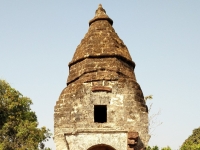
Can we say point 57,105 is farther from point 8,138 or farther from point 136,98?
point 8,138

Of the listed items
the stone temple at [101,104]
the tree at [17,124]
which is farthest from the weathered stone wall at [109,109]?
the tree at [17,124]

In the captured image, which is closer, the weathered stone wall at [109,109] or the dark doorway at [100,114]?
the weathered stone wall at [109,109]

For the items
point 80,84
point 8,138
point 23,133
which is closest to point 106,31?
point 80,84

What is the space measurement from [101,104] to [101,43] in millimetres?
1387

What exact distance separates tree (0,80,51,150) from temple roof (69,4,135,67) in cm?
1313

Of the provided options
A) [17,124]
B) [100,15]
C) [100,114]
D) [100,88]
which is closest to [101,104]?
[100,88]

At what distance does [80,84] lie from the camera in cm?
582

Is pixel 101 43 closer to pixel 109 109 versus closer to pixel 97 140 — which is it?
pixel 109 109

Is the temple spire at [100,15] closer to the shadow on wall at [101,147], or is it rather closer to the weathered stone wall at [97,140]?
the weathered stone wall at [97,140]

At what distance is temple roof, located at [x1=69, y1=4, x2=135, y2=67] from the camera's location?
241 inches

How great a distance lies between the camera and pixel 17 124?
19.7 metres

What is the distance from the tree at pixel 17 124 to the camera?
60.8 ft

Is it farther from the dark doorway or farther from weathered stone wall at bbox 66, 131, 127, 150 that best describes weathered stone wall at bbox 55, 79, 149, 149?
the dark doorway

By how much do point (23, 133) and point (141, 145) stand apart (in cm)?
1419
